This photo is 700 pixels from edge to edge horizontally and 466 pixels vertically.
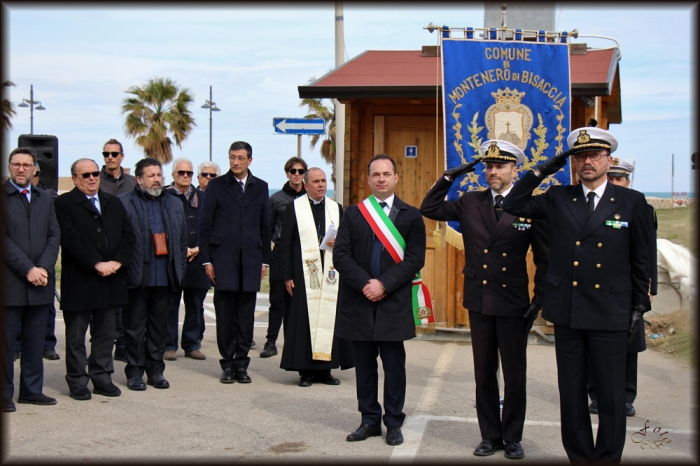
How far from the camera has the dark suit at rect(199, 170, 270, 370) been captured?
787cm

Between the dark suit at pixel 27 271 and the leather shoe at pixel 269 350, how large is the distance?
297 centimetres

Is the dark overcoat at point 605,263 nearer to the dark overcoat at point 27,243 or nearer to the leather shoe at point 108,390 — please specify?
the leather shoe at point 108,390

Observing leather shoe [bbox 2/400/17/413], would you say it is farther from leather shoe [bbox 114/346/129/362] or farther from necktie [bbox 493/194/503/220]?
necktie [bbox 493/194/503/220]

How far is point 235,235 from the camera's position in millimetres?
7945

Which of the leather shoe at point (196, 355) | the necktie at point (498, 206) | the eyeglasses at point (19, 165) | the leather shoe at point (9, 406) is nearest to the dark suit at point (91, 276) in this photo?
the eyeglasses at point (19, 165)

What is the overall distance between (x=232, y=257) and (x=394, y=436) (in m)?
2.85

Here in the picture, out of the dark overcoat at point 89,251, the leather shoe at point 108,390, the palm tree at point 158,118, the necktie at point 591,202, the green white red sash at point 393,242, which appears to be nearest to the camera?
the necktie at point 591,202

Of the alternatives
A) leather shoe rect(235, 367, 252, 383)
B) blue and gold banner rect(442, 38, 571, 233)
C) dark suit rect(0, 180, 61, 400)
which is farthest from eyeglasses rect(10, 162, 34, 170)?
blue and gold banner rect(442, 38, 571, 233)

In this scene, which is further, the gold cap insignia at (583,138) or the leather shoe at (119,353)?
the leather shoe at (119,353)

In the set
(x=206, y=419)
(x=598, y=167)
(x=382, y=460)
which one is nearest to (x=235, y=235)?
(x=206, y=419)

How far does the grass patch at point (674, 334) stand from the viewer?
9328 mm

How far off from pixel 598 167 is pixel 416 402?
289cm

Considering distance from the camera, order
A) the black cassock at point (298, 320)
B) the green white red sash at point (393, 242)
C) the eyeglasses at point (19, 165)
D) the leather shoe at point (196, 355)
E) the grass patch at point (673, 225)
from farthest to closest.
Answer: the grass patch at point (673, 225) < the leather shoe at point (196, 355) < the black cassock at point (298, 320) < the eyeglasses at point (19, 165) < the green white red sash at point (393, 242)

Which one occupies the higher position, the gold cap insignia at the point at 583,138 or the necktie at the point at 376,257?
the gold cap insignia at the point at 583,138
